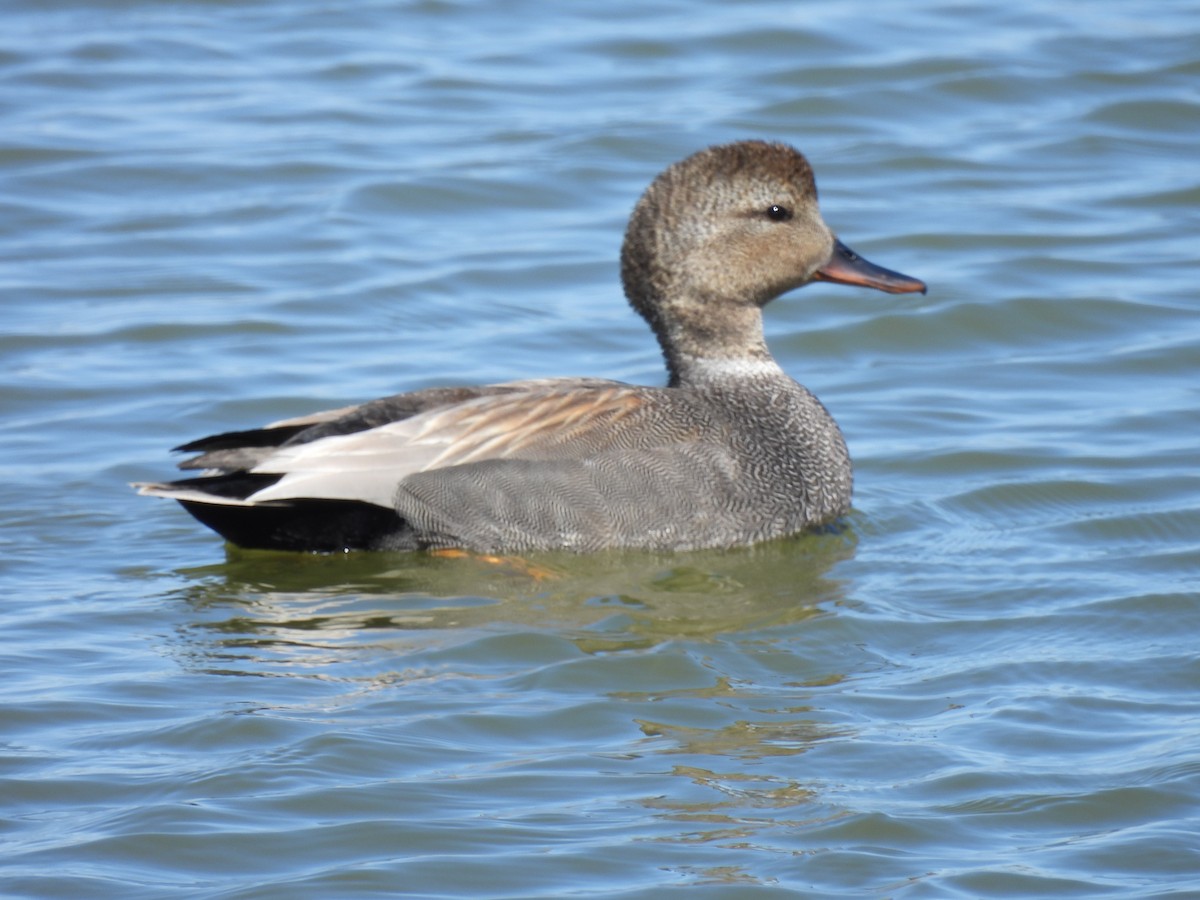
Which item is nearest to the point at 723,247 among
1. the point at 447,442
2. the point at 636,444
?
the point at 636,444

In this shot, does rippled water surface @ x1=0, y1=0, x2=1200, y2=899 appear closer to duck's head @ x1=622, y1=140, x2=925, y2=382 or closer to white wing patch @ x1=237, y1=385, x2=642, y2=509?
white wing patch @ x1=237, y1=385, x2=642, y2=509

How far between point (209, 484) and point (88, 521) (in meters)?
1.01

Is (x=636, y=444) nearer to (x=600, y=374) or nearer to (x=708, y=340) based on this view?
(x=708, y=340)

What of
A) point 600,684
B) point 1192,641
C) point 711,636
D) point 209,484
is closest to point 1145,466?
point 1192,641

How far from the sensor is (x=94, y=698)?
5.78m

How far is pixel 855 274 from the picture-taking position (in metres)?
7.86

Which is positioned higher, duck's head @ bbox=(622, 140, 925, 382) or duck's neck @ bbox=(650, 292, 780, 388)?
duck's head @ bbox=(622, 140, 925, 382)

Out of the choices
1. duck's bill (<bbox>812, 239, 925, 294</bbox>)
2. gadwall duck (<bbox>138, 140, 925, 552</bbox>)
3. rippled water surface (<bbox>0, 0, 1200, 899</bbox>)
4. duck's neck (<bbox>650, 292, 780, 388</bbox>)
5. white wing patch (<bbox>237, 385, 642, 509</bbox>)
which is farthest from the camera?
duck's bill (<bbox>812, 239, 925, 294</bbox>)

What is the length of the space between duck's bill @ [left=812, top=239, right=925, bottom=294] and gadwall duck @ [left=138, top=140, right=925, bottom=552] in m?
0.04

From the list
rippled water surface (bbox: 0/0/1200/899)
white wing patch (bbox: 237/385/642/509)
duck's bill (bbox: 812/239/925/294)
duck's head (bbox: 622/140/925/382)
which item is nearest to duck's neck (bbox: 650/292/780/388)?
duck's head (bbox: 622/140/925/382)


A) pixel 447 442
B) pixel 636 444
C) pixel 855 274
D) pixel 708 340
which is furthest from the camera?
pixel 855 274

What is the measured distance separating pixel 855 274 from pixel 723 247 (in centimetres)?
63

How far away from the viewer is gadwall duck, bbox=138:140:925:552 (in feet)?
22.3

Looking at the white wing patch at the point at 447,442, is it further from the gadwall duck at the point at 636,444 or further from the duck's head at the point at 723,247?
the duck's head at the point at 723,247
